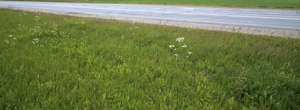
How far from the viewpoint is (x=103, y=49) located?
389 cm

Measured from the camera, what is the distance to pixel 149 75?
276 cm

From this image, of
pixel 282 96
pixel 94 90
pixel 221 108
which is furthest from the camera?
pixel 94 90

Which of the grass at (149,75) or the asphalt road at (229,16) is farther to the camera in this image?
A: the asphalt road at (229,16)

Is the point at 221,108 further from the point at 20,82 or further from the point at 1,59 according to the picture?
the point at 1,59

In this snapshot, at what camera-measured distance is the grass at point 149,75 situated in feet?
6.86

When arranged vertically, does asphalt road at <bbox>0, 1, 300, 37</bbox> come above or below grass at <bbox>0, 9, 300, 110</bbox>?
above

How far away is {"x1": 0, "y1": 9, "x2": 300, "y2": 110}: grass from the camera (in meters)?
2.09

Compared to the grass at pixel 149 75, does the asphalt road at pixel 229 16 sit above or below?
above

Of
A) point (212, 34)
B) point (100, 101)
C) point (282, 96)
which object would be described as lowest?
point (100, 101)

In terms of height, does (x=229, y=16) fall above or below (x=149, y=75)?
above

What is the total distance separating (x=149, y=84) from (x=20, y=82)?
187 cm

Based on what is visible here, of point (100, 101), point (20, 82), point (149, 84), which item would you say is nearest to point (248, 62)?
point (149, 84)

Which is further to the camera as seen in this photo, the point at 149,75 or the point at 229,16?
the point at 229,16

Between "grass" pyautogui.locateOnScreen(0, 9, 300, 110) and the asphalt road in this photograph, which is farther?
the asphalt road
